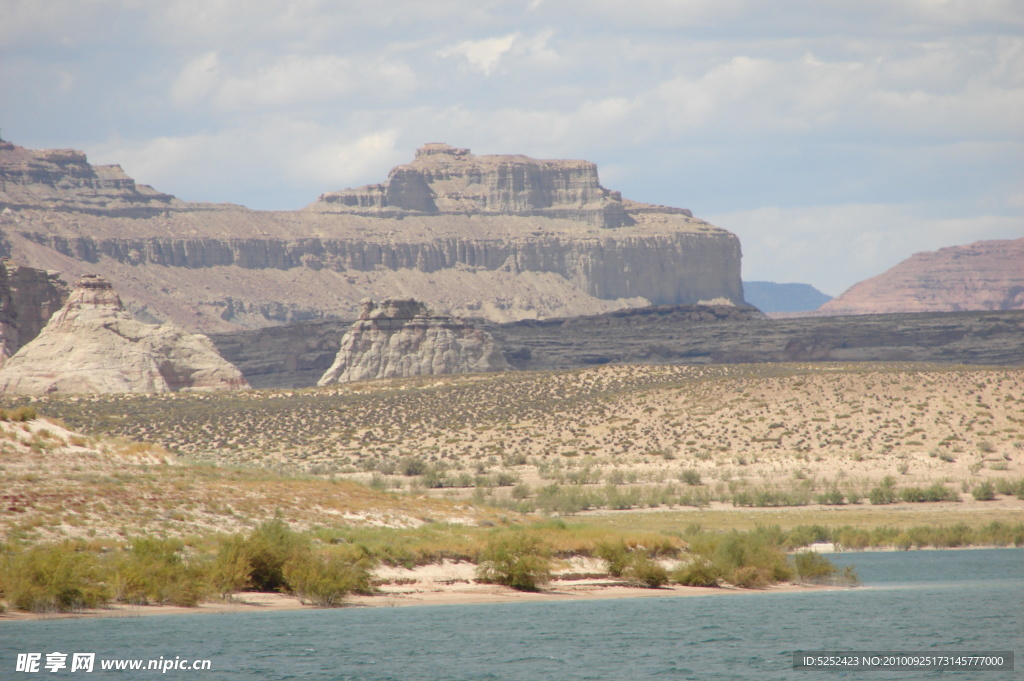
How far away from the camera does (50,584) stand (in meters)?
28.6

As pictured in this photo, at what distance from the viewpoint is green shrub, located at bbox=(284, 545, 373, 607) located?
31.8 meters

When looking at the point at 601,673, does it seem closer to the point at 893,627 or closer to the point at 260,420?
the point at 893,627

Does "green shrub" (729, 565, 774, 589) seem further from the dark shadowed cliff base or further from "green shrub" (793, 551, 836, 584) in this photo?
the dark shadowed cliff base

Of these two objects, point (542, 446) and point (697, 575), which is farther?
point (542, 446)

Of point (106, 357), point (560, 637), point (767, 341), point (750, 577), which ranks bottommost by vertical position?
point (750, 577)

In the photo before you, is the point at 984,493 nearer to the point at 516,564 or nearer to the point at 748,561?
the point at 748,561

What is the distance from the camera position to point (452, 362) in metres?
126

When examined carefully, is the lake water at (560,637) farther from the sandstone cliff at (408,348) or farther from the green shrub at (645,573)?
the sandstone cliff at (408,348)

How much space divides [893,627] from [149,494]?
21723mm

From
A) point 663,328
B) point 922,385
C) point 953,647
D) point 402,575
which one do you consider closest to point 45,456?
point 402,575

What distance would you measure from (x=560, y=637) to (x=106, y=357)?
8180cm

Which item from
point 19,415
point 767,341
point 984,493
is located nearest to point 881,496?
point 984,493

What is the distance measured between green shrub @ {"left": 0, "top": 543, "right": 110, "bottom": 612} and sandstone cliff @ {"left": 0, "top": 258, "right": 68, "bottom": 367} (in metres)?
83.9

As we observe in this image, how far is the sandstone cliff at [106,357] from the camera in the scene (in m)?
99.6
